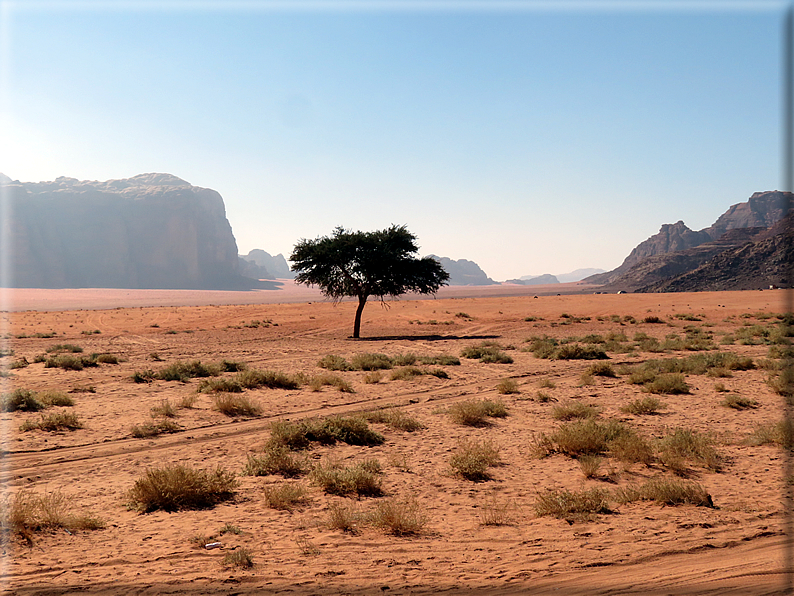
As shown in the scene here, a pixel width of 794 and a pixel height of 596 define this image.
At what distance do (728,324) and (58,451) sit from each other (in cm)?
4198

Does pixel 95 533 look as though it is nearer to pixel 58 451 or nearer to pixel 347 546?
pixel 347 546

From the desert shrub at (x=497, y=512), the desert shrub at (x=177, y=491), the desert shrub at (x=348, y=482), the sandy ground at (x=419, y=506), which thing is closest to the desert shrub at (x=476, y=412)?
the sandy ground at (x=419, y=506)

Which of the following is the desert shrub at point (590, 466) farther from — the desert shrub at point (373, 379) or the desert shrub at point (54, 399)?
the desert shrub at point (54, 399)

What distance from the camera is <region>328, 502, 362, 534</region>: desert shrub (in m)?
6.35

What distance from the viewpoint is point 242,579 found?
5.13 m

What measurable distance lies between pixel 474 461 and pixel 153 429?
7.02 meters

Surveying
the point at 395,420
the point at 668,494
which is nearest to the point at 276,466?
the point at 395,420

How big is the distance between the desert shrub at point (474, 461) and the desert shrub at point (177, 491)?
360cm

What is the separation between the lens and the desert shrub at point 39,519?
6.05 metres

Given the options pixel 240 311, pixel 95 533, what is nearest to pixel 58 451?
pixel 95 533

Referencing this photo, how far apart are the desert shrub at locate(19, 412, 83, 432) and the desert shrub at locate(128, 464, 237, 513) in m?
5.17

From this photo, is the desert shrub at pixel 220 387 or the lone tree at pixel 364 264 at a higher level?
the lone tree at pixel 364 264

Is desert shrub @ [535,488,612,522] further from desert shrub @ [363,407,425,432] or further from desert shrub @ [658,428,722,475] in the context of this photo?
desert shrub @ [363,407,425,432]

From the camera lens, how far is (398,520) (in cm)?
626
